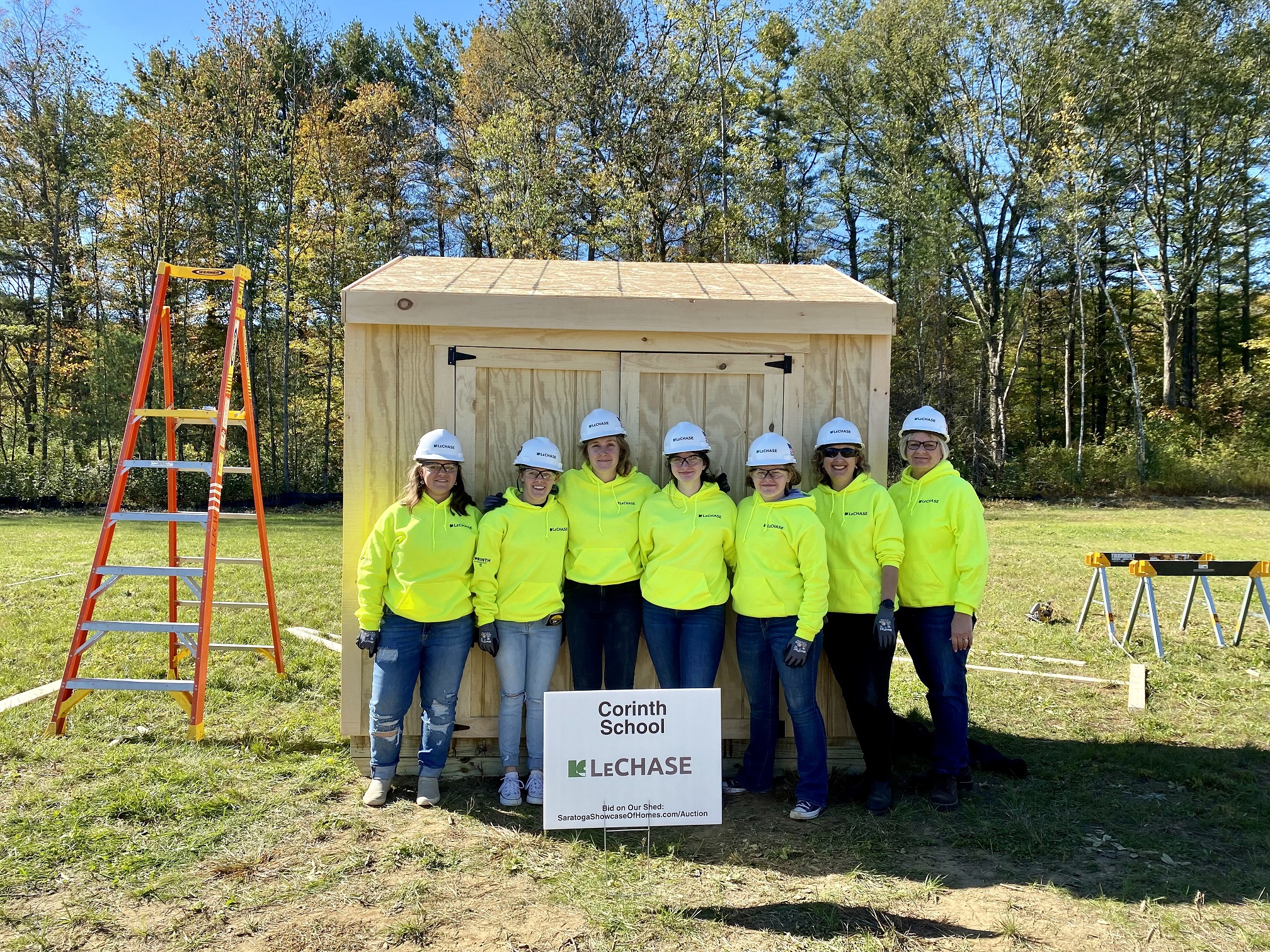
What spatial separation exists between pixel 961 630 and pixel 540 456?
2344 millimetres

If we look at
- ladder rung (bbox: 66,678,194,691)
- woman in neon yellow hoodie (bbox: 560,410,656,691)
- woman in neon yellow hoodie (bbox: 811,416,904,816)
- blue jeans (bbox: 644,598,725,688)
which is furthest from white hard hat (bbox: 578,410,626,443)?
ladder rung (bbox: 66,678,194,691)

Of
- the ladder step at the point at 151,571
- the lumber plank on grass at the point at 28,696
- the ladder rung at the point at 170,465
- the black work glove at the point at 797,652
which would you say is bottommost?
the lumber plank on grass at the point at 28,696

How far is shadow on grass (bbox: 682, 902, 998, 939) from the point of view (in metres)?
3.21

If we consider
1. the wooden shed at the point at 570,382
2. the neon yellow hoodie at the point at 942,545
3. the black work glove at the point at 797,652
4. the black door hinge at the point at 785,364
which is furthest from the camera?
the black door hinge at the point at 785,364

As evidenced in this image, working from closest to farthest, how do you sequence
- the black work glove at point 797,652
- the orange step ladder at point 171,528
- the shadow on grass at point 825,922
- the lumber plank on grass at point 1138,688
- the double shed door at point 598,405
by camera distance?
the shadow on grass at point 825,922 → the black work glove at point 797,652 → the double shed door at point 598,405 → the orange step ladder at point 171,528 → the lumber plank on grass at point 1138,688

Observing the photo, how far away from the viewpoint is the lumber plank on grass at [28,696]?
18.6ft

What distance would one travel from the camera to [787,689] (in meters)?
4.29

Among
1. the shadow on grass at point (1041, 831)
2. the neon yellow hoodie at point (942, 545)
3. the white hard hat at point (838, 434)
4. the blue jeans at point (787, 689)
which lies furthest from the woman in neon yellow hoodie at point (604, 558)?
the neon yellow hoodie at point (942, 545)

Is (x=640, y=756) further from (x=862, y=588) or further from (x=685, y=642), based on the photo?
(x=862, y=588)

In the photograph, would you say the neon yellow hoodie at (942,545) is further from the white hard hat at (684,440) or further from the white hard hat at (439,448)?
the white hard hat at (439,448)

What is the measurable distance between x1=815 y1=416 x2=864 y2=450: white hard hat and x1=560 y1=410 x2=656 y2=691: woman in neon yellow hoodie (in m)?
0.96

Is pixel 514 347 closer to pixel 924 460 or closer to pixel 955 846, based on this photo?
pixel 924 460

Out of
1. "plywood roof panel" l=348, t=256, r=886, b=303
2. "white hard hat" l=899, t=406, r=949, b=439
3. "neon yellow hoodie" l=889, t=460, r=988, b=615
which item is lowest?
"neon yellow hoodie" l=889, t=460, r=988, b=615

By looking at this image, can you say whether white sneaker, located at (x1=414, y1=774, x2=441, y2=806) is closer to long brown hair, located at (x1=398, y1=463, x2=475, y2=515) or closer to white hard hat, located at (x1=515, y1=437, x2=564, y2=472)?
long brown hair, located at (x1=398, y1=463, x2=475, y2=515)
